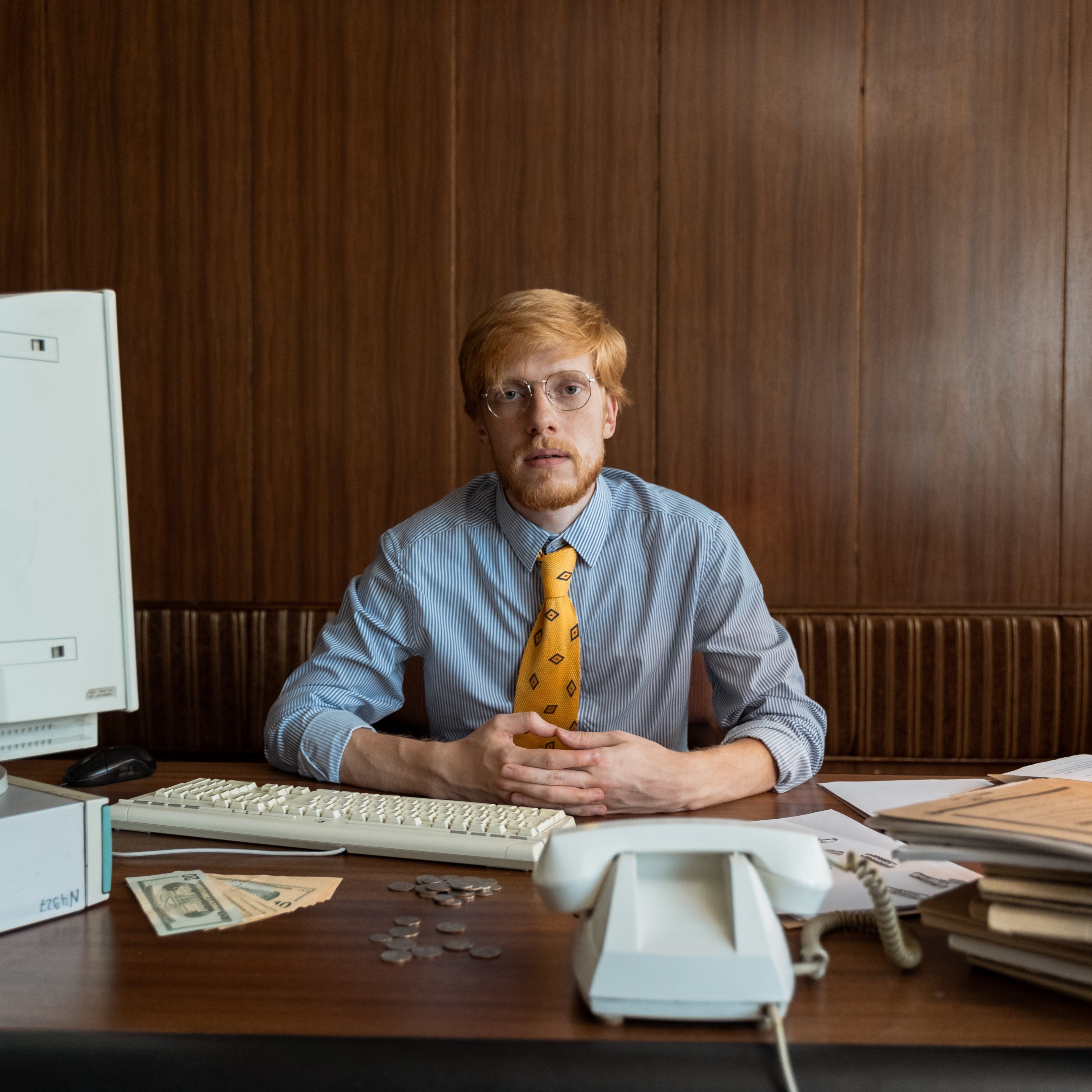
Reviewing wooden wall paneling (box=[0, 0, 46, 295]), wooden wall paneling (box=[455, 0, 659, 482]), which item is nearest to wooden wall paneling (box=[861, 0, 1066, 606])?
wooden wall paneling (box=[455, 0, 659, 482])

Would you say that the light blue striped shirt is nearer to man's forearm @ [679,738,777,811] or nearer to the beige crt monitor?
man's forearm @ [679,738,777,811]

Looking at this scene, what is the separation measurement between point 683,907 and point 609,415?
143cm

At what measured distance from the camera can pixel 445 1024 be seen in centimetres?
70

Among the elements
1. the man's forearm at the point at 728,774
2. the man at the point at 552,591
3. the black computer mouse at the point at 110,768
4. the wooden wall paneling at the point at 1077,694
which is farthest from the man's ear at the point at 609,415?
the wooden wall paneling at the point at 1077,694

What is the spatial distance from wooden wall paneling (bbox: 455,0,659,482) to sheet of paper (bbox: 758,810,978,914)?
2.01 m

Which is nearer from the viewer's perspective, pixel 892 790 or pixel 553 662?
pixel 892 790

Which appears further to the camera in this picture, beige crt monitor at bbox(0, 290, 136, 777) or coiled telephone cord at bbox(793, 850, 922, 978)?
beige crt monitor at bbox(0, 290, 136, 777)

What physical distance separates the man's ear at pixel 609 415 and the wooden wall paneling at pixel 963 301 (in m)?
1.32

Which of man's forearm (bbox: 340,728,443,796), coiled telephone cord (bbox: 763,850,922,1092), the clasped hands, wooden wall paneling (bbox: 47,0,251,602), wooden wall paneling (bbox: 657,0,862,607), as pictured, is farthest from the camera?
wooden wall paneling (bbox: 47,0,251,602)

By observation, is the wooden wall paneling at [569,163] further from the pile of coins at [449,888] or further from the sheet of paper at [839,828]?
the pile of coins at [449,888]

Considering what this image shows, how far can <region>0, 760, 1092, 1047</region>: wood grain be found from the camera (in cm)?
69

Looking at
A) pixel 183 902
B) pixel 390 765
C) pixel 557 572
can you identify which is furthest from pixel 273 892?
pixel 557 572

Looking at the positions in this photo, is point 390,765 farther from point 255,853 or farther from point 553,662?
point 553,662

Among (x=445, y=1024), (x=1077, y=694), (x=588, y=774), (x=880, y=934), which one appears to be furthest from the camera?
(x=1077, y=694)
